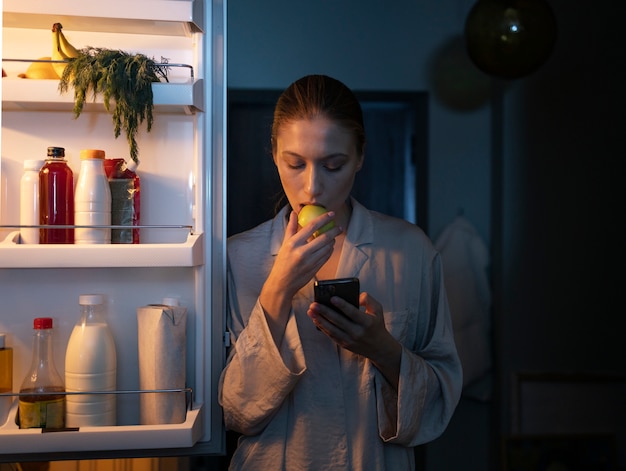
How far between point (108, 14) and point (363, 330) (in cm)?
69

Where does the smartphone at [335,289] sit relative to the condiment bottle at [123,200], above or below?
below

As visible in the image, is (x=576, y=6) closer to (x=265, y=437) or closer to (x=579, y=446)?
(x=579, y=446)

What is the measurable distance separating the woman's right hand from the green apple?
1 centimetres

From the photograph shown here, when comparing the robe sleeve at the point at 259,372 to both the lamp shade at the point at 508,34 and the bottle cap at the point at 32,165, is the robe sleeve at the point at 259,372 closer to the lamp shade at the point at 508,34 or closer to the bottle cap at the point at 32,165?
the bottle cap at the point at 32,165

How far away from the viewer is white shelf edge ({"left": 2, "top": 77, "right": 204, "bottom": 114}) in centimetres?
107

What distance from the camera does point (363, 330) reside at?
113 centimetres

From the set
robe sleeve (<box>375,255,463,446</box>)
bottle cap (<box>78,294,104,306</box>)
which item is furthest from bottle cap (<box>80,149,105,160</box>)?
robe sleeve (<box>375,255,463,446</box>)

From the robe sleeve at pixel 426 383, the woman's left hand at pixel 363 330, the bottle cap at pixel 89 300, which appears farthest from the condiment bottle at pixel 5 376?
the robe sleeve at pixel 426 383

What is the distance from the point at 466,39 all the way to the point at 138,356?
40.4 inches

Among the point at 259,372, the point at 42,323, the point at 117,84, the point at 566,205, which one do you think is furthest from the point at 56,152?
the point at 566,205

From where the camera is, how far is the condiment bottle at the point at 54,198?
3.67ft

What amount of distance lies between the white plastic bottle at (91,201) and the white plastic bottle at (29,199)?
0.23ft

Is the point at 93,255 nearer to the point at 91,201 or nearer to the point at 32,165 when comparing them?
the point at 91,201

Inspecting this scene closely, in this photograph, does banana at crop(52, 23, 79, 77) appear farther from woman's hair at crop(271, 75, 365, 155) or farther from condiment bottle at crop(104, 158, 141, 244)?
woman's hair at crop(271, 75, 365, 155)
